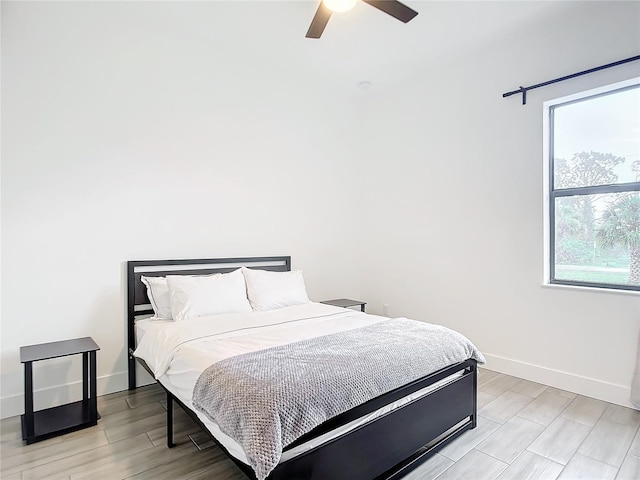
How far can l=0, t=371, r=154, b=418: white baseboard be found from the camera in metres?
2.64

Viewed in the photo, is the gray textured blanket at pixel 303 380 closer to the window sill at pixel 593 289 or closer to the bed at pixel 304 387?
the bed at pixel 304 387

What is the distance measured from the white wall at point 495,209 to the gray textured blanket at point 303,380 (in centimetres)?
132

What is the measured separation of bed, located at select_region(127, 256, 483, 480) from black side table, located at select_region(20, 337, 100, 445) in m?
0.34

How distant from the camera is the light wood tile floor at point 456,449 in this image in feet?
6.53

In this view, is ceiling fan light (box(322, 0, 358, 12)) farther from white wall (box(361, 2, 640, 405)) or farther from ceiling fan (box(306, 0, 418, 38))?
white wall (box(361, 2, 640, 405))

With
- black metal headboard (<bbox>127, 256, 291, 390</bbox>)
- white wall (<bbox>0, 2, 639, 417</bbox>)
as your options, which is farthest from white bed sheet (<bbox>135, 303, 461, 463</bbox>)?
white wall (<bbox>0, 2, 639, 417</bbox>)

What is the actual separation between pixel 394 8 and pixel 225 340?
240 cm

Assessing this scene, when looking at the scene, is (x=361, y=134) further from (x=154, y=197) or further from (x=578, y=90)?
(x=154, y=197)

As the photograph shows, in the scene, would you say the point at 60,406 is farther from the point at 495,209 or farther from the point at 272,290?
the point at 495,209

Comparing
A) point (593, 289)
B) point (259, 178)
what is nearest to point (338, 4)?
point (259, 178)

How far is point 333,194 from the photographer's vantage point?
4668mm

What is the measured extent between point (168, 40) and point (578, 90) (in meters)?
3.48

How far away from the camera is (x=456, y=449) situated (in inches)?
86.7

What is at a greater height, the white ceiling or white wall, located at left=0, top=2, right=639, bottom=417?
the white ceiling
